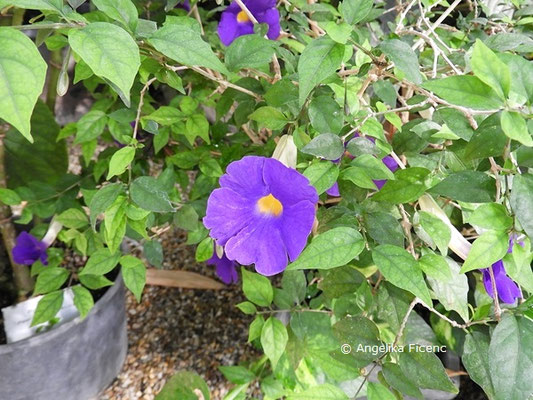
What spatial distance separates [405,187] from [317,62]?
7.4 inches

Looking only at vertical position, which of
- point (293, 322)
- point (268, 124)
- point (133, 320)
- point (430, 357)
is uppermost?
point (268, 124)

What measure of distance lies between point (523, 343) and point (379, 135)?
296 millimetres

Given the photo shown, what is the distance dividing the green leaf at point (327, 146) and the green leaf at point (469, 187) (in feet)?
0.39

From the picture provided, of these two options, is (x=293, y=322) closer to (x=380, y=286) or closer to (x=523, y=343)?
(x=380, y=286)

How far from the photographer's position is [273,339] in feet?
3.04

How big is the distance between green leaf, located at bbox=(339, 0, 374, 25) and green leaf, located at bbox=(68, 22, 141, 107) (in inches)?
9.6

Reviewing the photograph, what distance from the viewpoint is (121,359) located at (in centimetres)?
151

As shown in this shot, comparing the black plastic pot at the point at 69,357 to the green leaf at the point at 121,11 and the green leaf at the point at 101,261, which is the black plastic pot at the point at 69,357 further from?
the green leaf at the point at 121,11

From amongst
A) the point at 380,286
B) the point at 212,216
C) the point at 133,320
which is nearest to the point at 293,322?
the point at 380,286

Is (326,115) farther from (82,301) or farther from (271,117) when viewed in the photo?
(82,301)

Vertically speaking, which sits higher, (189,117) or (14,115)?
(14,115)

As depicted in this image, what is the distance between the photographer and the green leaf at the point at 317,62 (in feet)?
1.78

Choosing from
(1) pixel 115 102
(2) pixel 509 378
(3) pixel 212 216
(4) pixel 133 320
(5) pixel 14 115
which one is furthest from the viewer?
(4) pixel 133 320

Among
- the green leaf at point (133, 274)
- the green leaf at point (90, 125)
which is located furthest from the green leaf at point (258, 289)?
the green leaf at point (90, 125)
